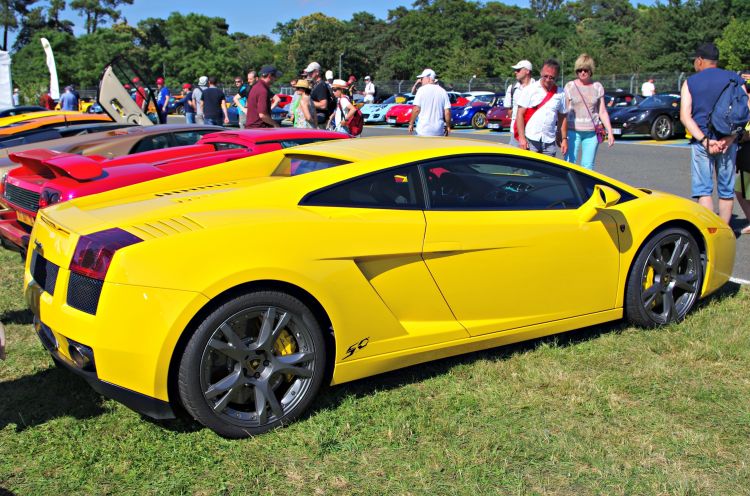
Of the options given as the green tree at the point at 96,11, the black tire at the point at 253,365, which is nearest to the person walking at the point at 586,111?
the black tire at the point at 253,365

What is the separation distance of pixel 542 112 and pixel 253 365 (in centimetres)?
518

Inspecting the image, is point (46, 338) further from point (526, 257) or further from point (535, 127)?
point (535, 127)

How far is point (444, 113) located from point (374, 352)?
22.7 feet

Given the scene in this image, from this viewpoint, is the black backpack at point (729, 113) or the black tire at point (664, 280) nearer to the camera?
the black tire at point (664, 280)

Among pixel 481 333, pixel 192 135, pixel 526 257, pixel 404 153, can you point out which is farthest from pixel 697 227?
pixel 192 135

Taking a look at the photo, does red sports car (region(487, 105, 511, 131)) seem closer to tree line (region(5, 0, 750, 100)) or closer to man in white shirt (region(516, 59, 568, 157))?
man in white shirt (region(516, 59, 568, 157))

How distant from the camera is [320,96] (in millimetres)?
11078

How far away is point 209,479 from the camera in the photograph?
3.05 m

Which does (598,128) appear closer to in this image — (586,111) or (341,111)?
(586,111)

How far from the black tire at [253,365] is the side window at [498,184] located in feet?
3.28

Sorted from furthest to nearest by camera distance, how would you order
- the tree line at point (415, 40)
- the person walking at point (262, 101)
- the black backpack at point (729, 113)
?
1. the tree line at point (415, 40)
2. the person walking at point (262, 101)
3. the black backpack at point (729, 113)

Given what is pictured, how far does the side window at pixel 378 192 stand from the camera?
3.66 m

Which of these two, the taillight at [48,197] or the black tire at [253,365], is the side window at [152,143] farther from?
the black tire at [253,365]

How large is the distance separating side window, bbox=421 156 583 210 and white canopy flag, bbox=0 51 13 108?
807 inches
